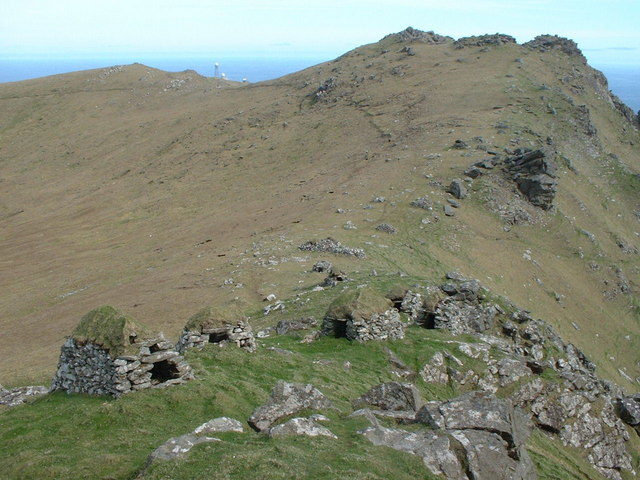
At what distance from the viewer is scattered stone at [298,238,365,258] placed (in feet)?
142

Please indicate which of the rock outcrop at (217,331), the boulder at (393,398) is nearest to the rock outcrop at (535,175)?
the rock outcrop at (217,331)

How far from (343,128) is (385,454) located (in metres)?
79.5

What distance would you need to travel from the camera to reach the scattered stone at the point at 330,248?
43253mm

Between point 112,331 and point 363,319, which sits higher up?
point 112,331

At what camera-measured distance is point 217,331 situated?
21.9 metres

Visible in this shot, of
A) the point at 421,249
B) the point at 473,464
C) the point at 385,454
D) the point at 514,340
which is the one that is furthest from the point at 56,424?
the point at 421,249

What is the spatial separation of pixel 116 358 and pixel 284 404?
5536mm

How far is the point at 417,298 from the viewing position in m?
29.4

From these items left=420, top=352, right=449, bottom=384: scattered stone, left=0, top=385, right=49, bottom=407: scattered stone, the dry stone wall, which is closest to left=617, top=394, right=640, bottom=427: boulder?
Result: left=420, top=352, right=449, bottom=384: scattered stone

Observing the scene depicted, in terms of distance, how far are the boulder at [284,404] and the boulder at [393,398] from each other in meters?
1.96

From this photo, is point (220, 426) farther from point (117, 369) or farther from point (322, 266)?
point (322, 266)

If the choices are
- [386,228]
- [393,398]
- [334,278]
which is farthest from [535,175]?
[393,398]

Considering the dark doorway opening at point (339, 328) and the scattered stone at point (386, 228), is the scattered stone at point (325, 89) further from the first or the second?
the dark doorway opening at point (339, 328)

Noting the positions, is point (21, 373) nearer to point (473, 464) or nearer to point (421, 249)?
point (473, 464)
